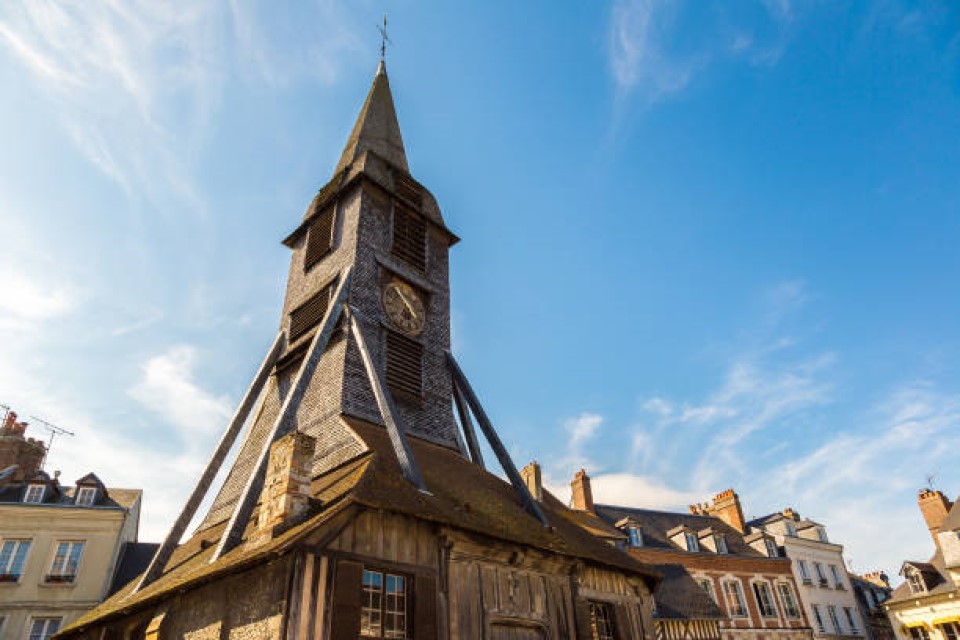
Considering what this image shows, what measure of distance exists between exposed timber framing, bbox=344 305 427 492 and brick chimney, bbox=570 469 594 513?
662 inches

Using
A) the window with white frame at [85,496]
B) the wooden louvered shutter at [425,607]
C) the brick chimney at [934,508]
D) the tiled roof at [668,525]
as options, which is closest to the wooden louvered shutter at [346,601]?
the wooden louvered shutter at [425,607]

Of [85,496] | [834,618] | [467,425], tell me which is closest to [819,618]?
[834,618]

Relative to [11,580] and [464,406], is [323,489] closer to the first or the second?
[464,406]

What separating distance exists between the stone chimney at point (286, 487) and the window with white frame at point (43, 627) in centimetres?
1256

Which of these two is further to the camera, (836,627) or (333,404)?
(836,627)

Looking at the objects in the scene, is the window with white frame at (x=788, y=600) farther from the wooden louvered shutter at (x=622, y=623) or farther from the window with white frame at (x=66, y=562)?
the window with white frame at (x=66, y=562)

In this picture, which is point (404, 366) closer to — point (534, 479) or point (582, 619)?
point (582, 619)

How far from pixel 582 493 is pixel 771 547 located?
988 cm

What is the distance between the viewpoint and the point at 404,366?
44.7 ft

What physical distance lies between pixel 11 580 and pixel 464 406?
13.7 metres

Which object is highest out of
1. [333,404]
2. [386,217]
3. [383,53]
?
[383,53]

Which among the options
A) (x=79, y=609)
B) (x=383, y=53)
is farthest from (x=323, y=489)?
(x=383, y=53)

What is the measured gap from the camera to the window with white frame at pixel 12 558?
616 inches

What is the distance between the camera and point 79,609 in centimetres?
1590
